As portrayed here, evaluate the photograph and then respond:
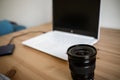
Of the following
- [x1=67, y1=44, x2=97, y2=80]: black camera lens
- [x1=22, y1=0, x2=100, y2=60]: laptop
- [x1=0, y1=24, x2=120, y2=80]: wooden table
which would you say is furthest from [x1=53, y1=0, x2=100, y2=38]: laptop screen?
[x1=67, y1=44, x2=97, y2=80]: black camera lens

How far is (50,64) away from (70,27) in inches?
12.3

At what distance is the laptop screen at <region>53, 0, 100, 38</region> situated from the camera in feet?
2.40

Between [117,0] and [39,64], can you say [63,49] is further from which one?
[117,0]

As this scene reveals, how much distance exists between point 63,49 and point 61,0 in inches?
13.2

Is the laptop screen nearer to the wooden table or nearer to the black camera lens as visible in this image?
the wooden table

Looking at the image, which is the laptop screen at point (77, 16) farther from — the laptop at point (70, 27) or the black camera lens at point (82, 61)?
the black camera lens at point (82, 61)

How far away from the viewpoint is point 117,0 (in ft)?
2.85

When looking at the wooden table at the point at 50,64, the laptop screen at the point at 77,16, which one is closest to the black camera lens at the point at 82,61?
the wooden table at the point at 50,64

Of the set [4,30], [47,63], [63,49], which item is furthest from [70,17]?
[4,30]

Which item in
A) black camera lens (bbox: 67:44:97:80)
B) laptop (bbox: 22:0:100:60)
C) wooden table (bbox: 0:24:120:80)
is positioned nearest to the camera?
black camera lens (bbox: 67:44:97:80)

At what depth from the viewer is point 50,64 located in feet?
2.00

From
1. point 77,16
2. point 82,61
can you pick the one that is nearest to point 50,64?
point 82,61

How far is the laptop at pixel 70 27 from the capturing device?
718 millimetres

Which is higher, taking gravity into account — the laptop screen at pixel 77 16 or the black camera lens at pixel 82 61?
the laptop screen at pixel 77 16
